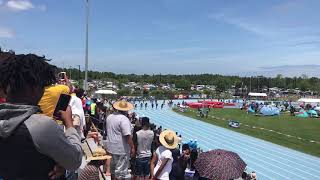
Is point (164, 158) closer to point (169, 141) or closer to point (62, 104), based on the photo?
point (169, 141)

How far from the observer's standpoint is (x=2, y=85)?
2.30 metres

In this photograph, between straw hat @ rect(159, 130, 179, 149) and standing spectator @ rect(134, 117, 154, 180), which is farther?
standing spectator @ rect(134, 117, 154, 180)

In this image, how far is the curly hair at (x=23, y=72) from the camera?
2256mm

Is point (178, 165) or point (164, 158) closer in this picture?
point (164, 158)

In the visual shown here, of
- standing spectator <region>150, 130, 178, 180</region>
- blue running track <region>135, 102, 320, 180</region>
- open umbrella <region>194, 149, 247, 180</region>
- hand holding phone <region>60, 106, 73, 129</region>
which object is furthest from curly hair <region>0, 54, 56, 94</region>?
blue running track <region>135, 102, 320, 180</region>

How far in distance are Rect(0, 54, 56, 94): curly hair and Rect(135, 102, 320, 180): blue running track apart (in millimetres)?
17201

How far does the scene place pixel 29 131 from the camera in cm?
210

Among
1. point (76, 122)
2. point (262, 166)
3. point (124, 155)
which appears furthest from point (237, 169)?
point (262, 166)

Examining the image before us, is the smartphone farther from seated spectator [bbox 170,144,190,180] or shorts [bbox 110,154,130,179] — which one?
seated spectator [bbox 170,144,190,180]

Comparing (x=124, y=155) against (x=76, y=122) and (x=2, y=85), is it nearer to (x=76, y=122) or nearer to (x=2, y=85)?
(x=76, y=122)

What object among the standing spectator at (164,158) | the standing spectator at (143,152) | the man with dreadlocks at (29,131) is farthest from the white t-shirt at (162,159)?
the man with dreadlocks at (29,131)

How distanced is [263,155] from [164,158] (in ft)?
59.6

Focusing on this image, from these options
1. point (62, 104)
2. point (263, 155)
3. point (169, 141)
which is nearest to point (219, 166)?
point (62, 104)

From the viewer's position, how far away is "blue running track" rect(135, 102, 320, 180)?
19609 millimetres
